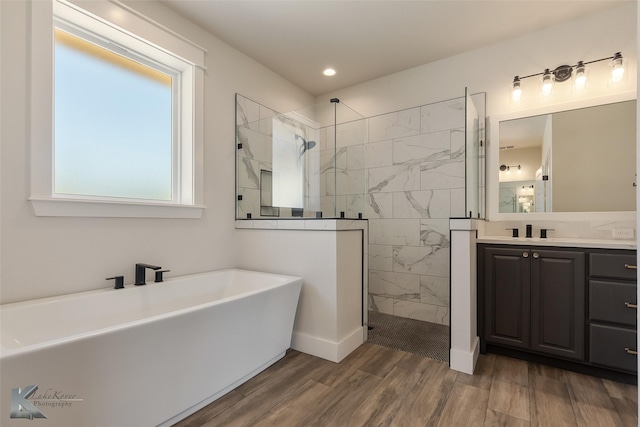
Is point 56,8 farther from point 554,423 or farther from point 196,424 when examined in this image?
point 554,423

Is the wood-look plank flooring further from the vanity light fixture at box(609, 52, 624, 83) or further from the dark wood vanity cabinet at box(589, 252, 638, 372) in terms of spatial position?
the vanity light fixture at box(609, 52, 624, 83)

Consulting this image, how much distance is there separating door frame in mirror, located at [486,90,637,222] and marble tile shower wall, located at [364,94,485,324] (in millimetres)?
221

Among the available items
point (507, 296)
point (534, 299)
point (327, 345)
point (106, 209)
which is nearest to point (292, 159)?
point (106, 209)

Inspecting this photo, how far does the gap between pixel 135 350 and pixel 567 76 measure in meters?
3.64

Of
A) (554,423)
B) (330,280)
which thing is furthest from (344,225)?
(554,423)

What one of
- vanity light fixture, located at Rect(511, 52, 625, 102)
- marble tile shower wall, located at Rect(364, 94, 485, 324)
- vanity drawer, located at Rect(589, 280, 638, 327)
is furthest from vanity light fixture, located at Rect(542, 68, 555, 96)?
vanity drawer, located at Rect(589, 280, 638, 327)

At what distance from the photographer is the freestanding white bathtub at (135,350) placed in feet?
3.53

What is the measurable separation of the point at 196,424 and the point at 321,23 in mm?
2985

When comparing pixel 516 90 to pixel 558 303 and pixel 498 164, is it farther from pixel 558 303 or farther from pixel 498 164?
pixel 558 303

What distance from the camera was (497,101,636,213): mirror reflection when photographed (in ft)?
7.58

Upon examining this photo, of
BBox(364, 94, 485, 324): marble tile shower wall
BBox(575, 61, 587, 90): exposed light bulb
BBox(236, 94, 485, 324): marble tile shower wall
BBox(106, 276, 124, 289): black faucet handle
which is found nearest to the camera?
BBox(106, 276, 124, 289): black faucet handle

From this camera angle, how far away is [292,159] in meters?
2.97

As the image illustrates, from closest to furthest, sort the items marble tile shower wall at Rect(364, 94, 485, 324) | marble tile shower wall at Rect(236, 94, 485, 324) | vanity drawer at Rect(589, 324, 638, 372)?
1. vanity drawer at Rect(589, 324, 638, 372)
2. marble tile shower wall at Rect(236, 94, 485, 324)
3. marble tile shower wall at Rect(364, 94, 485, 324)

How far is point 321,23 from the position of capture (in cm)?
253
